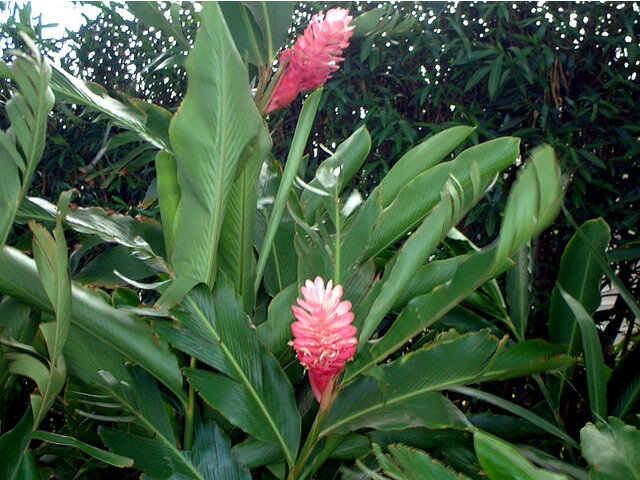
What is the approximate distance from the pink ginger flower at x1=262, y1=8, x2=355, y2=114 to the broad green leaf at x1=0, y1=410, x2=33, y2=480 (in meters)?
0.68

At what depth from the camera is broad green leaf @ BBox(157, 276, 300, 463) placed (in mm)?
1028

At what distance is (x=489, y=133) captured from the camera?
6.06 ft

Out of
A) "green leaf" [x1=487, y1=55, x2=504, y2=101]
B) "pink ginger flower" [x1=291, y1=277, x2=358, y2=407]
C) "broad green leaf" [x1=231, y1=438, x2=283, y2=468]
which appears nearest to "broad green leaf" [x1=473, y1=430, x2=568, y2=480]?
"pink ginger flower" [x1=291, y1=277, x2=358, y2=407]

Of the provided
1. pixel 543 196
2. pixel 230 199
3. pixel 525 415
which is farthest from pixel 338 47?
pixel 525 415

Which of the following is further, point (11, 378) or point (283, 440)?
point (11, 378)

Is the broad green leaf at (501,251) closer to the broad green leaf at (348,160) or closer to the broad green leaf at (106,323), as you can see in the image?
the broad green leaf at (106,323)

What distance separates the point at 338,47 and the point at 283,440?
0.66 metres

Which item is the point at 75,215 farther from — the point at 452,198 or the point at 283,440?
the point at 452,198

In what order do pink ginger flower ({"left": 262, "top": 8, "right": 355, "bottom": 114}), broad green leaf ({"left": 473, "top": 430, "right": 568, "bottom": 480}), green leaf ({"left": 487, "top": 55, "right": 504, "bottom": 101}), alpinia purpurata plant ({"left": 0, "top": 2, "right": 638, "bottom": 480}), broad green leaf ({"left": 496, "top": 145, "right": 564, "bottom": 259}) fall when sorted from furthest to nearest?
1. green leaf ({"left": 487, "top": 55, "right": 504, "bottom": 101})
2. pink ginger flower ({"left": 262, "top": 8, "right": 355, "bottom": 114})
3. alpinia purpurata plant ({"left": 0, "top": 2, "right": 638, "bottom": 480})
4. broad green leaf ({"left": 496, "top": 145, "right": 564, "bottom": 259})
5. broad green leaf ({"left": 473, "top": 430, "right": 568, "bottom": 480})

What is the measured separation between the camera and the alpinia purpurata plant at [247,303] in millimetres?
918

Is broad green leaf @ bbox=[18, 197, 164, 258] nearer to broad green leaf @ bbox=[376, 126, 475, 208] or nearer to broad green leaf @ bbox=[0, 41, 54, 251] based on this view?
broad green leaf @ bbox=[0, 41, 54, 251]

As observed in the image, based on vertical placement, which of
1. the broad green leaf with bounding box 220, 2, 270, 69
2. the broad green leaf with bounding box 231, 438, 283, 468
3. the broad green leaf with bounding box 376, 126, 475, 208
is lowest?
the broad green leaf with bounding box 231, 438, 283, 468

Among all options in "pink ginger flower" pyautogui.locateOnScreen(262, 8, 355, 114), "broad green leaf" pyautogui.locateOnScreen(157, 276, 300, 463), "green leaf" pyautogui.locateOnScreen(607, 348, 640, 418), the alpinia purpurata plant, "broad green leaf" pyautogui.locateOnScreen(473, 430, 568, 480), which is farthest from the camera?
"green leaf" pyautogui.locateOnScreen(607, 348, 640, 418)

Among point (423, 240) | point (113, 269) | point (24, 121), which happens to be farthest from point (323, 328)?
point (113, 269)
